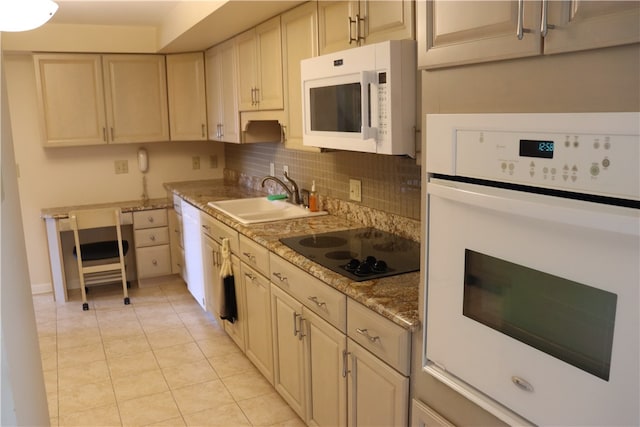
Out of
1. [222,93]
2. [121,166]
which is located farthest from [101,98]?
[222,93]

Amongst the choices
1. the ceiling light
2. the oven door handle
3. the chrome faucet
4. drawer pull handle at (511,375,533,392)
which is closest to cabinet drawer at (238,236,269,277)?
the chrome faucet

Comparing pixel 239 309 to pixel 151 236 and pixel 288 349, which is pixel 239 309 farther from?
pixel 151 236

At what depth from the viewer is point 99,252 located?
4.45m

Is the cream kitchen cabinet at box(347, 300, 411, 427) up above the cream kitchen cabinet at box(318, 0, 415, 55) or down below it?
below

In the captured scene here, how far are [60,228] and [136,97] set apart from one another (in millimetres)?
1246

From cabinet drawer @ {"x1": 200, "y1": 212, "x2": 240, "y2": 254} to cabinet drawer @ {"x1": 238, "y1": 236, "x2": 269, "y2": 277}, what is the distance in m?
0.09

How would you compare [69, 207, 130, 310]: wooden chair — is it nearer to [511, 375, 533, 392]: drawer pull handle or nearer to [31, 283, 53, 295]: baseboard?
[31, 283, 53, 295]: baseboard

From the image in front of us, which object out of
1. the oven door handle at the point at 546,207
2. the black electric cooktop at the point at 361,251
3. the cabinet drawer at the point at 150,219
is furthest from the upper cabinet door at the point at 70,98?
the oven door handle at the point at 546,207

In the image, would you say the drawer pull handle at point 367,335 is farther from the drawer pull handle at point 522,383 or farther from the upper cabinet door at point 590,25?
the upper cabinet door at point 590,25

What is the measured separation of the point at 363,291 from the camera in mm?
1839

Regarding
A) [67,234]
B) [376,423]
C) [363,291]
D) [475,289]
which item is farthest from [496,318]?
[67,234]

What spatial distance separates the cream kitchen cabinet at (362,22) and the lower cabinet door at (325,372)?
1124mm

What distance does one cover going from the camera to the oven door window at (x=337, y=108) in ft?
6.95

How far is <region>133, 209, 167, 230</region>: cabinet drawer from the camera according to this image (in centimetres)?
458
